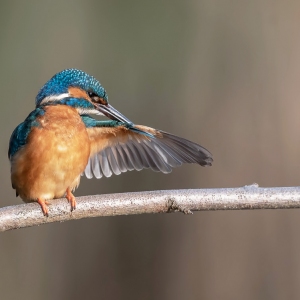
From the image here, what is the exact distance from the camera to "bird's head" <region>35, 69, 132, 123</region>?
2707 mm

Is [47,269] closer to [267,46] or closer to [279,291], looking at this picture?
[279,291]

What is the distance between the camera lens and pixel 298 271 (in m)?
3.80

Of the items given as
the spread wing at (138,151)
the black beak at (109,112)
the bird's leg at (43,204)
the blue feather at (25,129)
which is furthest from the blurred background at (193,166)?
Answer: the bird's leg at (43,204)

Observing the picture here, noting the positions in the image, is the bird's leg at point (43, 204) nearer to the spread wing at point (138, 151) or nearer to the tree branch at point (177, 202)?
the tree branch at point (177, 202)

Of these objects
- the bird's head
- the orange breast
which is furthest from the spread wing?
the orange breast

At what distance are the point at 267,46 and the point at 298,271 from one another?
1.59 m

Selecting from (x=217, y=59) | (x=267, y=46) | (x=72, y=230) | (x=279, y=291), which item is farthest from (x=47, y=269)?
(x=267, y=46)

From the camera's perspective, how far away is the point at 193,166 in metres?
4.07

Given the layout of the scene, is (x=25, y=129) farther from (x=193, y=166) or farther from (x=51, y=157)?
(x=193, y=166)

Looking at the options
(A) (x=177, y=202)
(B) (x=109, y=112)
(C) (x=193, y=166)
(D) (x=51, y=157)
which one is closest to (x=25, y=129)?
(D) (x=51, y=157)

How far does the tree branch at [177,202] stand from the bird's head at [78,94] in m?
0.62

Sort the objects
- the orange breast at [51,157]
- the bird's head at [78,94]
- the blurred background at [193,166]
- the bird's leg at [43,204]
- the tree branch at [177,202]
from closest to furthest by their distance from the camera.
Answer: the tree branch at [177,202]
the bird's leg at [43,204]
the orange breast at [51,157]
the bird's head at [78,94]
the blurred background at [193,166]

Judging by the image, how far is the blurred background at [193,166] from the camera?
390 centimetres

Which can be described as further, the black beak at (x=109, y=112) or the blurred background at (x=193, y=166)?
the blurred background at (x=193, y=166)
